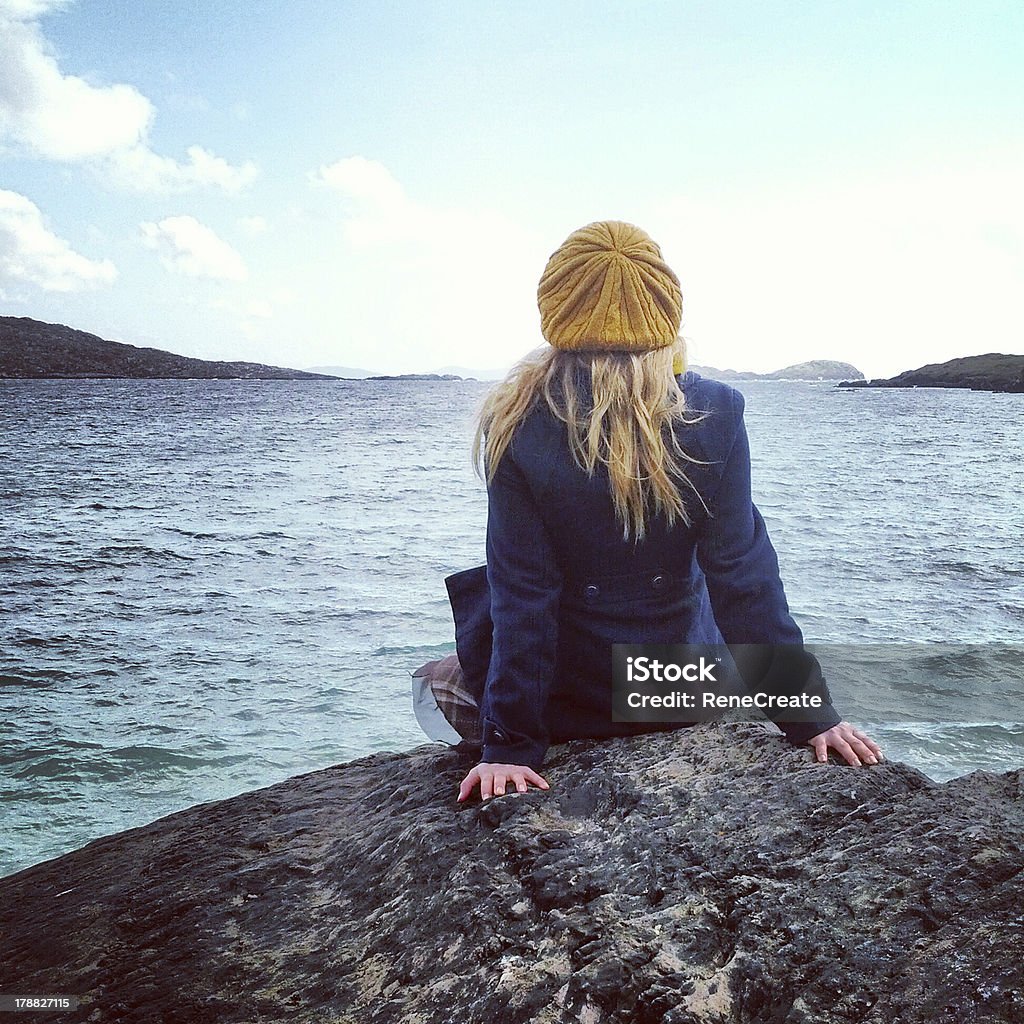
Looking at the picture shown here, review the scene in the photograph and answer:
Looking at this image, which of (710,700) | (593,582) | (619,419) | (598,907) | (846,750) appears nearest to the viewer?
(598,907)

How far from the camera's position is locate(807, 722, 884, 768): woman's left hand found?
237 cm

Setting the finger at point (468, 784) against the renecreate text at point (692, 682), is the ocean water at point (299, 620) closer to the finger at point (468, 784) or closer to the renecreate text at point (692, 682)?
the renecreate text at point (692, 682)

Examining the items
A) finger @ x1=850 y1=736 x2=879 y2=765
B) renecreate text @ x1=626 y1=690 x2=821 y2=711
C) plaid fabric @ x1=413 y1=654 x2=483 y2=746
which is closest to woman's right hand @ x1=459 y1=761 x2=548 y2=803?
plaid fabric @ x1=413 y1=654 x2=483 y2=746

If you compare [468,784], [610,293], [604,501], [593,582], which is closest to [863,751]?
[593,582]

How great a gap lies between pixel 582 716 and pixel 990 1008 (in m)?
1.42

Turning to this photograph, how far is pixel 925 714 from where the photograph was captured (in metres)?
7.93

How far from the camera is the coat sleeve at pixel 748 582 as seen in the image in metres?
2.56

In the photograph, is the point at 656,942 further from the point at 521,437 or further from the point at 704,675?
the point at 521,437

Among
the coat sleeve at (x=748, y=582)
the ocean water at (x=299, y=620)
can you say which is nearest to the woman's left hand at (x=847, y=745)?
the coat sleeve at (x=748, y=582)

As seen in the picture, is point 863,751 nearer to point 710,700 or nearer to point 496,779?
point 710,700

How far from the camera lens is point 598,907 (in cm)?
193

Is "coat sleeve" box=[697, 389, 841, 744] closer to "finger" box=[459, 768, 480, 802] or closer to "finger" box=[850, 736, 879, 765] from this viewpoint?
"finger" box=[850, 736, 879, 765]

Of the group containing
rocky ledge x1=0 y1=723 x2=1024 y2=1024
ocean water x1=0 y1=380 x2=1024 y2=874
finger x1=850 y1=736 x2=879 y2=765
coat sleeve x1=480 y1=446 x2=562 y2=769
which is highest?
coat sleeve x1=480 y1=446 x2=562 y2=769

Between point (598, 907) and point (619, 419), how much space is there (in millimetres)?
1289
